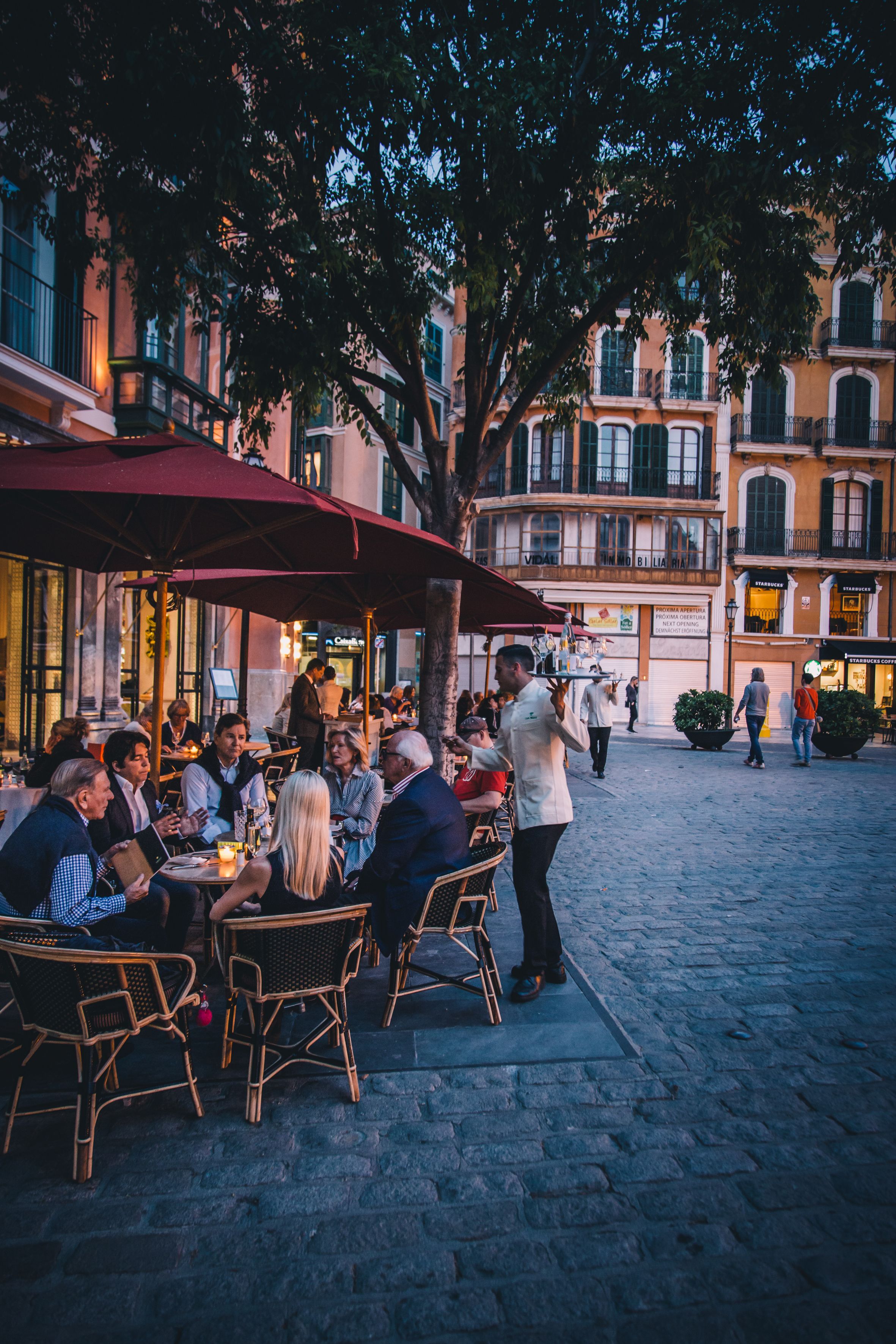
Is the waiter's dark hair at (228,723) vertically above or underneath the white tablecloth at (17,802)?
above

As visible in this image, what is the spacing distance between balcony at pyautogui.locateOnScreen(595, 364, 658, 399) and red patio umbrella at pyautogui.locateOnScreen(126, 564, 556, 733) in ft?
90.7

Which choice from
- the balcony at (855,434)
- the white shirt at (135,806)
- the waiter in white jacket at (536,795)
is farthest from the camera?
the balcony at (855,434)

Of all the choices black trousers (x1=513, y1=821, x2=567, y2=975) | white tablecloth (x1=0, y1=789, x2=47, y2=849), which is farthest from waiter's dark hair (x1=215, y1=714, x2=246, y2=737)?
black trousers (x1=513, y1=821, x2=567, y2=975)

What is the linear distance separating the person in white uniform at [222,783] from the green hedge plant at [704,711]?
16.7 metres

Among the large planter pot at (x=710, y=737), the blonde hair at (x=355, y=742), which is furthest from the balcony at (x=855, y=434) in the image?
the blonde hair at (x=355, y=742)

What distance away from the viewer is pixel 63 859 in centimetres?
343

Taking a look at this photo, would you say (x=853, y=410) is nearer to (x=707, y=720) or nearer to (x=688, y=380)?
(x=688, y=380)

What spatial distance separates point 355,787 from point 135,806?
1499 mm

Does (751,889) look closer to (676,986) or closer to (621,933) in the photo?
(621,933)

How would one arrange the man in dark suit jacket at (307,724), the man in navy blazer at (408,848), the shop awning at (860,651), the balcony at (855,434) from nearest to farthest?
the man in navy blazer at (408,848), the man in dark suit jacket at (307,724), the shop awning at (860,651), the balcony at (855,434)

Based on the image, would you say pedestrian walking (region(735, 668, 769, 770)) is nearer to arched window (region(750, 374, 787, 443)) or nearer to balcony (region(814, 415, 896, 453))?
arched window (region(750, 374, 787, 443))

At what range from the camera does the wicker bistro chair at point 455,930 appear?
3.99 m

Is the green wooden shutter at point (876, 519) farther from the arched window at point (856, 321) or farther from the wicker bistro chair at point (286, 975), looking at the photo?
the wicker bistro chair at point (286, 975)

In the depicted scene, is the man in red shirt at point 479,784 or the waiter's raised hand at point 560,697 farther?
the man in red shirt at point 479,784
